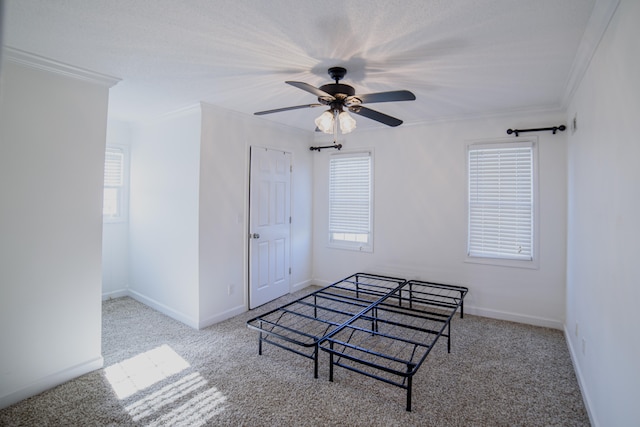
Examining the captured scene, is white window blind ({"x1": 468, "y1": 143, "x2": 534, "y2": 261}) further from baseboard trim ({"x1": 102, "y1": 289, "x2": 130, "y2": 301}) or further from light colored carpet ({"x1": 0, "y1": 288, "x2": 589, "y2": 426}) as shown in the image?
baseboard trim ({"x1": 102, "y1": 289, "x2": 130, "y2": 301})

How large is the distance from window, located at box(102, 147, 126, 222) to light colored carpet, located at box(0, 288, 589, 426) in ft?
6.14

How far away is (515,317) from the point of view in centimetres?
375

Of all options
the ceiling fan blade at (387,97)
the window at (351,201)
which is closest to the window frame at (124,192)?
the window at (351,201)

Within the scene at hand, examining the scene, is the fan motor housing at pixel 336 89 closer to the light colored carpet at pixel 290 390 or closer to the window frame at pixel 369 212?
the light colored carpet at pixel 290 390

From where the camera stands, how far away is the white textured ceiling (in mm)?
1787

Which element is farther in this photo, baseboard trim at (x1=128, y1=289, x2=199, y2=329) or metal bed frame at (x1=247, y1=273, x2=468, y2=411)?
baseboard trim at (x1=128, y1=289, x2=199, y2=329)

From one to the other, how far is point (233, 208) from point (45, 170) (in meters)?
1.81

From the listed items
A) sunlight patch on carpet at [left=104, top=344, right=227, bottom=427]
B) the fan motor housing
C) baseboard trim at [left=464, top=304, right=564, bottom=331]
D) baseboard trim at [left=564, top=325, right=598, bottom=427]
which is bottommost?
sunlight patch on carpet at [left=104, top=344, right=227, bottom=427]

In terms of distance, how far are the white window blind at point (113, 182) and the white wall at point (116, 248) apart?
0.10 m

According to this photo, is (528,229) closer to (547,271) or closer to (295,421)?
(547,271)

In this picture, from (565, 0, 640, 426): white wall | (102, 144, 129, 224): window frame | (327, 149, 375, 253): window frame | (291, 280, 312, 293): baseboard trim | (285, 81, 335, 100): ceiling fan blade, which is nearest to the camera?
(565, 0, 640, 426): white wall

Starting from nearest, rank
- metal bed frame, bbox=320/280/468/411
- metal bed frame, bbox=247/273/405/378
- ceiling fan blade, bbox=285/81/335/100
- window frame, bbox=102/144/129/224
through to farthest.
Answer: ceiling fan blade, bbox=285/81/335/100 → metal bed frame, bbox=320/280/468/411 → metal bed frame, bbox=247/273/405/378 → window frame, bbox=102/144/129/224

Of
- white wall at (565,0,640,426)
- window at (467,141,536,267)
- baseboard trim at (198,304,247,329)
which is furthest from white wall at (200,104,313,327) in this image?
white wall at (565,0,640,426)

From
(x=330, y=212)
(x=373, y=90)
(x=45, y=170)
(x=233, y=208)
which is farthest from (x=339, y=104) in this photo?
(x=330, y=212)
